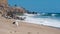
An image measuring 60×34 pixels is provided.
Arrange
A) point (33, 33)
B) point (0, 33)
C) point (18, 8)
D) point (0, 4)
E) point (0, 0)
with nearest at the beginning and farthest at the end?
point (0, 33) < point (33, 33) < point (0, 4) < point (0, 0) < point (18, 8)

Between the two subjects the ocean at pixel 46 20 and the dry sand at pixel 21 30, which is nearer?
the dry sand at pixel 21 30

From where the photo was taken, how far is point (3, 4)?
39.9 metres

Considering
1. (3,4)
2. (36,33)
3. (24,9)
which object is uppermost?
(36,33)

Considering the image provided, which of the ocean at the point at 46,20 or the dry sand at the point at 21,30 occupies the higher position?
the dry sand at the point at 21,30

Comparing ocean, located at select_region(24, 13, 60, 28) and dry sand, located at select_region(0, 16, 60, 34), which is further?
ocean, located at select_region(24, 13, 60, 28)

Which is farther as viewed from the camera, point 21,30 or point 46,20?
point 46,20

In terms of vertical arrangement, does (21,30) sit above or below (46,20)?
above

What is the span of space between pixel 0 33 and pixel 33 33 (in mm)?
1777

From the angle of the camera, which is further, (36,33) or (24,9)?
(24,9)

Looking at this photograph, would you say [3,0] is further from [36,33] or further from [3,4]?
[36,33]

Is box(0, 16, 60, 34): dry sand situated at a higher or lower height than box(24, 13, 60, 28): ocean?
higher

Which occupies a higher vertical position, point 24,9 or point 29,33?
point 29,33

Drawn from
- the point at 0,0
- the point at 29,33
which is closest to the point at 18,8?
the point at 0,0

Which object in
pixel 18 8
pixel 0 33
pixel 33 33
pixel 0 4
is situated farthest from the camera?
pixel 18 8
